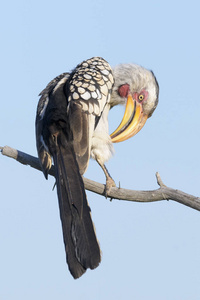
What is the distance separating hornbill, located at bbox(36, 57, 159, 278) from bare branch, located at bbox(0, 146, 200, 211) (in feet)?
0.57

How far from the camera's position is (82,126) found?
491 centimetres

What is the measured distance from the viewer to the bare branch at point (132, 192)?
4.24m

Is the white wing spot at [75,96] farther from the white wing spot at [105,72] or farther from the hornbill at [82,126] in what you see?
the white wing spot at [105,72]

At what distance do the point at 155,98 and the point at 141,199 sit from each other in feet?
7.51

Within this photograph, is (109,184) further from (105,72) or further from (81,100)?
(105,72)

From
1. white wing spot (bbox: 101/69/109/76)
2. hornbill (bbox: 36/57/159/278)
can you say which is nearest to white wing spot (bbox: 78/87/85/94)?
hornbill (bbox: 36/57/159/278)


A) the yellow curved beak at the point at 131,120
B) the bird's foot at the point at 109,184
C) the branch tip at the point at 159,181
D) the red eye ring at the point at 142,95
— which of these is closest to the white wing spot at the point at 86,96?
the bird's foot at the point at 109,184

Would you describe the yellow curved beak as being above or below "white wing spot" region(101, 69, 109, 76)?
below

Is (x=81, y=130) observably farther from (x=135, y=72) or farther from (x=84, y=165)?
(x=135, y=72)

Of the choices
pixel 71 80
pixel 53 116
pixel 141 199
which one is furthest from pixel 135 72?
pixel 141 199

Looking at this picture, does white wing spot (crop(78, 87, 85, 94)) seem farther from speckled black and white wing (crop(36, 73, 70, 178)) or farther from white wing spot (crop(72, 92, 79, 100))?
speckled black and white wing (crop(36, 73, 70, 178))

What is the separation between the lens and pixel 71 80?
217 inches

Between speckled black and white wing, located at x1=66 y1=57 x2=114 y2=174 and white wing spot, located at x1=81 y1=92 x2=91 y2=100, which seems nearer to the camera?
speckled black and white wing, located at x1=66 y1=57 x2=114 y2=174

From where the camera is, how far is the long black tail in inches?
167
